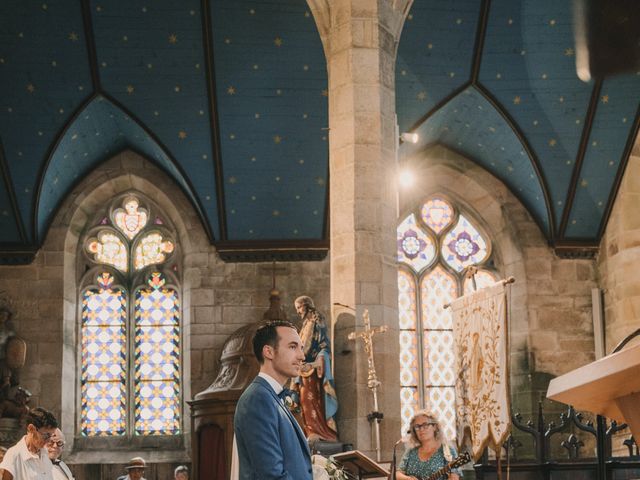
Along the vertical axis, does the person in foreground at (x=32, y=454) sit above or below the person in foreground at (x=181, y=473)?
above

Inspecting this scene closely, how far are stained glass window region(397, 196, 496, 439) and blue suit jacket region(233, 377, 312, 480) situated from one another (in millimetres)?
11323

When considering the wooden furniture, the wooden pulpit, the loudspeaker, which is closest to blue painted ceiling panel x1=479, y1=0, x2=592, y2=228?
the loudspeaker

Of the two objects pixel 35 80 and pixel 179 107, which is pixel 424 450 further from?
pixel 35 80

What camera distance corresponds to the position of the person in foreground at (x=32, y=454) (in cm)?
540

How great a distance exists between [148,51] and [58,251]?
3.09 m

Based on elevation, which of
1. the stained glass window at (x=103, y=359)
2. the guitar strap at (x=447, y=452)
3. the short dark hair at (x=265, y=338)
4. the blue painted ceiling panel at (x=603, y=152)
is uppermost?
the blue painted ceiling panel at (x=603, y=152)

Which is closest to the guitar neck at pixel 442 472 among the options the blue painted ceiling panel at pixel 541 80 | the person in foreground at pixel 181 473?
the person in foreground at pixel 181 473

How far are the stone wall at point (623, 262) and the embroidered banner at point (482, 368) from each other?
6.68 metres

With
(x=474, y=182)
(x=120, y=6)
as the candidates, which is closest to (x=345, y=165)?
(x=120, y=6)

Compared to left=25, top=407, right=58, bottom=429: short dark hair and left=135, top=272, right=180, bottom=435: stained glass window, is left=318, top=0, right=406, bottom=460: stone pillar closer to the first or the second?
left=25, top=407, right=58, bottom=429: short dark hair

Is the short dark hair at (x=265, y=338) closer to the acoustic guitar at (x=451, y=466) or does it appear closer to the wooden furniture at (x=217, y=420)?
the acoustic guitar at (x=451, y=466)

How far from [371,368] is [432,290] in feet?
19.4

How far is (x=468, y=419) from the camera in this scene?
25.5 ft

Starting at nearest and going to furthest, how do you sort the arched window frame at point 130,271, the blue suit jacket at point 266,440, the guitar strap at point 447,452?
the blue suit jacket at point 266,440 → the guitar strap at point 447,452 → the arched window frame at point 130,271
